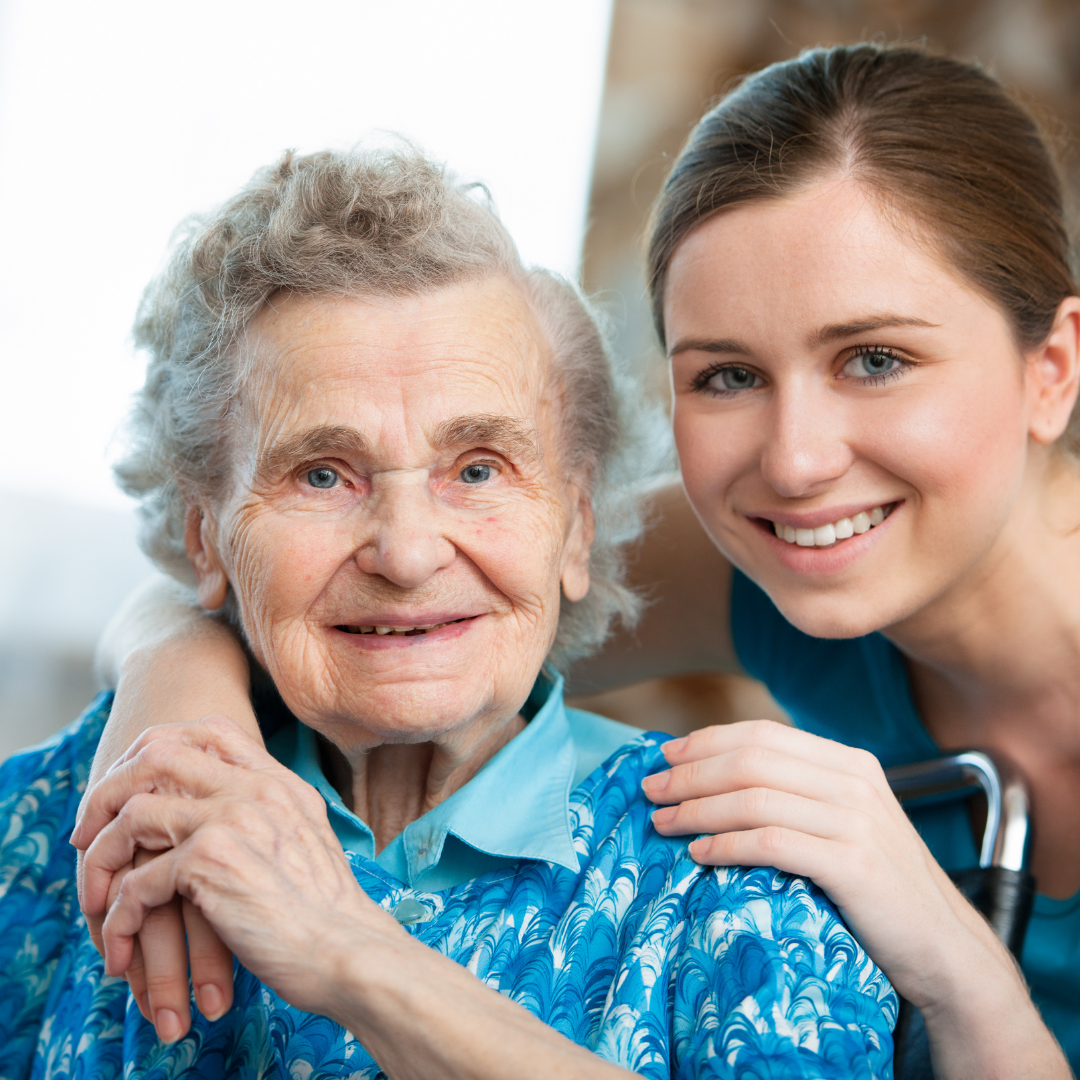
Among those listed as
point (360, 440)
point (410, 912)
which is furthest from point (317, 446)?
point (410, 912)

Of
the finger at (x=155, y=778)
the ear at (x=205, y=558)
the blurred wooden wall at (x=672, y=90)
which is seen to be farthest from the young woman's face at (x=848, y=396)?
the blurred wooden wall at (x=672, y=90)

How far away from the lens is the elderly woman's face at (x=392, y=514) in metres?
1.28

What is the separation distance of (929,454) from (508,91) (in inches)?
106

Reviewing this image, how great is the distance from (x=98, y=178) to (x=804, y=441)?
2485 millimetres

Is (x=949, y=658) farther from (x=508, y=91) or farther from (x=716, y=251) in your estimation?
(x=508, y=91)

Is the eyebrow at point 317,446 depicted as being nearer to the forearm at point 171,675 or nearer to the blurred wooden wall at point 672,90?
the forearm at point 171,675

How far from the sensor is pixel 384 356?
1.28 meters

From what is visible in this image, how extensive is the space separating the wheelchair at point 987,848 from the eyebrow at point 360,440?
2.57 feet

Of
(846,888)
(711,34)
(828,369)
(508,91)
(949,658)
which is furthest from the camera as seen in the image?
(711,34)

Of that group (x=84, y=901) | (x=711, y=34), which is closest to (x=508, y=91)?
(x=711, y=34)

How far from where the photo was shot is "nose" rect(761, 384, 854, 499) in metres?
1.44

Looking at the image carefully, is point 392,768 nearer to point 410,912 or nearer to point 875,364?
point 410,912

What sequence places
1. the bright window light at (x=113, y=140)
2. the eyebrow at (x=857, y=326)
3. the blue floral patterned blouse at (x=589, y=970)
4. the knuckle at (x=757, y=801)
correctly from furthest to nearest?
the bright window light at (x=113, y=140)
the eyebrow at (x=857, y=326)
the knuckle at (x=757, y=801)
the blue floral patterned blouse at (x=589, y=970)

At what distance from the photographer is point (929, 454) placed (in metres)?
1.45
